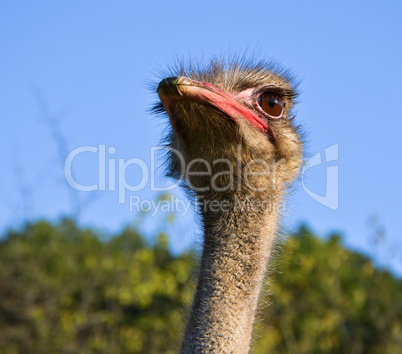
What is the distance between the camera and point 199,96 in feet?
8.20

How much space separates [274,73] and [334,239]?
17969mm

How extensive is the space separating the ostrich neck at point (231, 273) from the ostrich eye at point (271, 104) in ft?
1.41

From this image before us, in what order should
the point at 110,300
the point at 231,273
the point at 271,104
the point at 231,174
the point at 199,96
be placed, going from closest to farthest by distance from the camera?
the point at 199,96
the point at 231,273
the point at 231,174
the point at 271,104
the point at 110,300

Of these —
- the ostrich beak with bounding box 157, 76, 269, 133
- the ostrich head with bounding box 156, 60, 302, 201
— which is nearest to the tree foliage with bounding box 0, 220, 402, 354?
the ostrich head with bounding box 156, 60, 302, 201

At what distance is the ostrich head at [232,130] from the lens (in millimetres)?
2608

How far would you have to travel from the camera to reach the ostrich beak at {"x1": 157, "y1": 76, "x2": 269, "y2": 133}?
247 centimetres

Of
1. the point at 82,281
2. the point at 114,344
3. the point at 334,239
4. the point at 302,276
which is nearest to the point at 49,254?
the point at 82,281

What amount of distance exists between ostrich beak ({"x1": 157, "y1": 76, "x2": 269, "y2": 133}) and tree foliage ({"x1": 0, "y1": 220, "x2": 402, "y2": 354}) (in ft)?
19.6

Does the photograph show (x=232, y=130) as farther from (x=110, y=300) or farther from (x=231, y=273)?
(x=110, y=300)

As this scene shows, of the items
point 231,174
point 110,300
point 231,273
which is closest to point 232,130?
point 231,174

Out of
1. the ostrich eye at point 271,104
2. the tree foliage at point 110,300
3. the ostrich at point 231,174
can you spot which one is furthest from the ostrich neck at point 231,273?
the tree foliage at point 110,300

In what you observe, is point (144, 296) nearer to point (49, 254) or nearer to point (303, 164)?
point (49, 254)

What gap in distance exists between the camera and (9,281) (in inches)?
388

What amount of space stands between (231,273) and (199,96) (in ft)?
2.66
